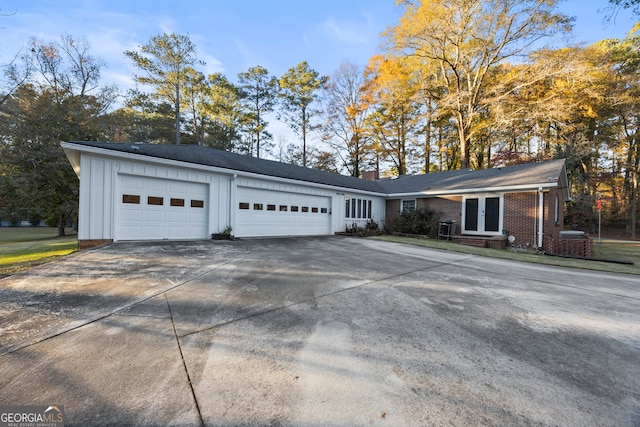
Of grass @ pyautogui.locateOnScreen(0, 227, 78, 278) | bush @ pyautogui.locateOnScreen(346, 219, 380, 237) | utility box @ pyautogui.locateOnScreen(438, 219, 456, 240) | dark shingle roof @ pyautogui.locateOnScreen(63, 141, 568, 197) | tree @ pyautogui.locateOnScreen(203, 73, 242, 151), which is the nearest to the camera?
grass @ pyautogui.locateOnScreen(0, 227, 78, 278)

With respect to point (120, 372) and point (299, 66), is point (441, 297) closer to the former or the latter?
point (120, 372)

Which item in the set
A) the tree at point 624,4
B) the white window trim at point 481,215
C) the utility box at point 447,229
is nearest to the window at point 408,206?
the utility box at point 447,229

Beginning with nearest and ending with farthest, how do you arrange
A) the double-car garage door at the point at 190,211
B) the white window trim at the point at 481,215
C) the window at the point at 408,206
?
the double-car garage door at the point at 190,211 < the white window trim at the point at 481,215 < the window at the point at 408,206

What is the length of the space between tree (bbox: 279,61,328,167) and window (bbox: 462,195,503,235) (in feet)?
58.0

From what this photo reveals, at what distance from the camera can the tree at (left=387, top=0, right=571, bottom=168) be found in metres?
15.8

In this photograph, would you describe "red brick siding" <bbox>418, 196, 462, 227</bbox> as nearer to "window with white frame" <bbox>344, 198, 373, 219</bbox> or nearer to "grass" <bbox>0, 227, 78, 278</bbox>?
"window with white frame" <bbox>344, 198, 373, 219</bbox>

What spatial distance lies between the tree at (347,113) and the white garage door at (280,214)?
1355 centimetres

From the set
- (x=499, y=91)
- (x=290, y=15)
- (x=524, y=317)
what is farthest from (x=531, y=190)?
(x=290, y=15)

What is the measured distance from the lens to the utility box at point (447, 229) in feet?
40.6

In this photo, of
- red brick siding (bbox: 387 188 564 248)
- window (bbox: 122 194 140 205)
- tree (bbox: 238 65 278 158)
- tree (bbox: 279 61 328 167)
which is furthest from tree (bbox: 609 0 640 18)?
tree (bbox: 238 65 278 158)

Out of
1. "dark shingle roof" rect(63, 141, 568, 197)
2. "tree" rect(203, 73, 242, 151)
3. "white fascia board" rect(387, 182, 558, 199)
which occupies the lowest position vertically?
"white fascia board" rect(387, 182, 558, 199)

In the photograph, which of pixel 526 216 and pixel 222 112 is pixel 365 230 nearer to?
pixel 526 216

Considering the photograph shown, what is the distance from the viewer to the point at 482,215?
39.8 ft

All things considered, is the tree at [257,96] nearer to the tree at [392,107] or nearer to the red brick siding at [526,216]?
the tree at [392,107]
